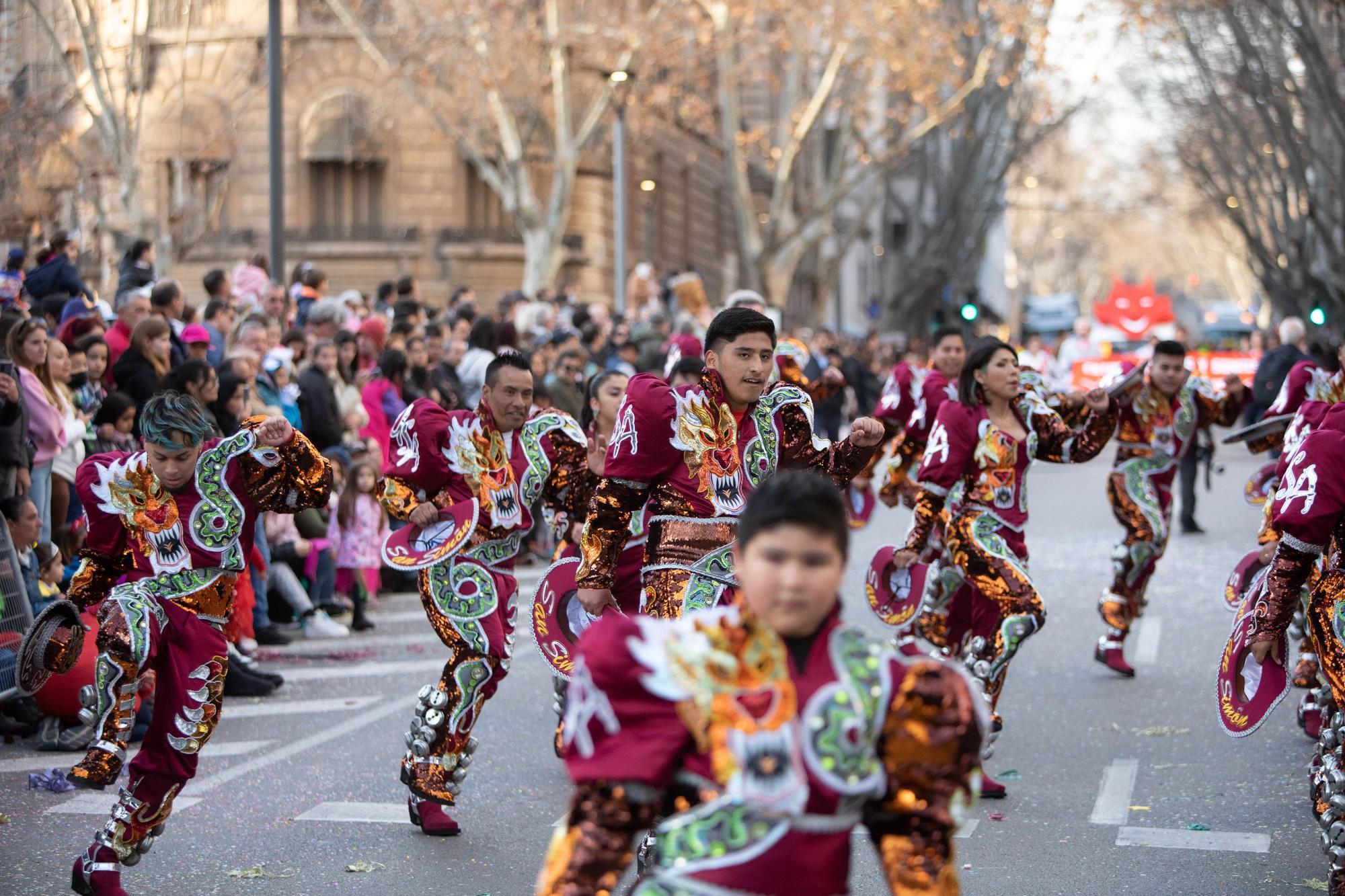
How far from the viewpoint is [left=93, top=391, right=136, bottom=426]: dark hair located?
10.7 m

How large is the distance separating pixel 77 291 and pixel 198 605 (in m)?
8.04

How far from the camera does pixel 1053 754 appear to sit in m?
8.70

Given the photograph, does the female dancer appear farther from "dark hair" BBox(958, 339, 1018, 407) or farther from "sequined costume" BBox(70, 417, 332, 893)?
"sequined costume" BBox(70, 417, 332, 893)

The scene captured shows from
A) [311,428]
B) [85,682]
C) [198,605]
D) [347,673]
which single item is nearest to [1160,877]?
[198,605]

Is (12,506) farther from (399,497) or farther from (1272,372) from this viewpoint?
(1272,372)

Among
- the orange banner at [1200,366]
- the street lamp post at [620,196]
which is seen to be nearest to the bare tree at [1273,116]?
the orange banner at [1200,366]

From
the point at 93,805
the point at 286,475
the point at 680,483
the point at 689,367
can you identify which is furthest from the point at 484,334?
the point at 680,483

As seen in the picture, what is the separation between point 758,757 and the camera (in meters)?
3.45

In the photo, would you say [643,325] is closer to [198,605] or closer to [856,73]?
[198,605]

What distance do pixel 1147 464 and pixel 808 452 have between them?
16.2 feet

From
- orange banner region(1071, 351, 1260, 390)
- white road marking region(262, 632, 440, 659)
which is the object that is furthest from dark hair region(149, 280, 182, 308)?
orange banner region(1071, 351, 1260, 390)

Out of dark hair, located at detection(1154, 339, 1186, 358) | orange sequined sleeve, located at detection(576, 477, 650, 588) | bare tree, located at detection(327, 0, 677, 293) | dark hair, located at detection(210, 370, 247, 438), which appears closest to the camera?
orange sequined sleeve, located at detection(576, 477, 650, 588)

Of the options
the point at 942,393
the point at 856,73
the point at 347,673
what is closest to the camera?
the point at 942,393

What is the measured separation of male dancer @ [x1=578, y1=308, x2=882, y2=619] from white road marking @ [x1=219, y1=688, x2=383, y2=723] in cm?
396
